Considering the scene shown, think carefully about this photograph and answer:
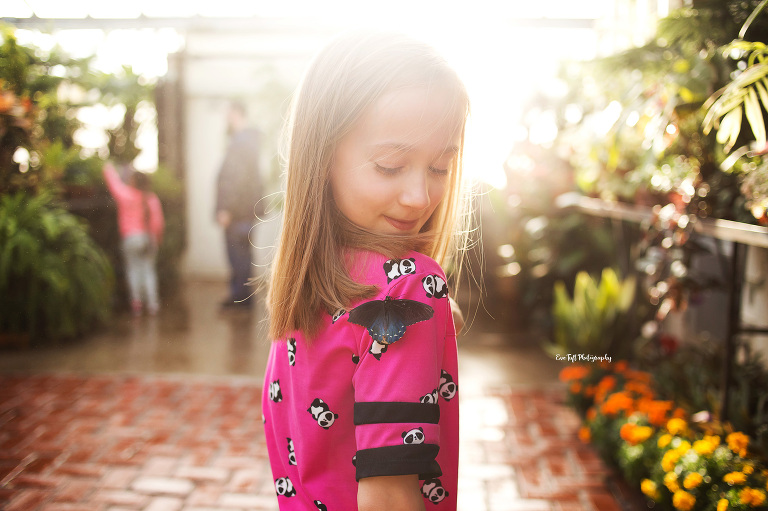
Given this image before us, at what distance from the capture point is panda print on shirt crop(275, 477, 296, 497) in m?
0.96

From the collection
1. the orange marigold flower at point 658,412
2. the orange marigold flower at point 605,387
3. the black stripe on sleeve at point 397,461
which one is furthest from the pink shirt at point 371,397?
the orange marigold flower at point 605,387

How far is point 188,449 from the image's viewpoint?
120 inches

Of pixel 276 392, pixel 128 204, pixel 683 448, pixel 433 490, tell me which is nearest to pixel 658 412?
pixel 683 448

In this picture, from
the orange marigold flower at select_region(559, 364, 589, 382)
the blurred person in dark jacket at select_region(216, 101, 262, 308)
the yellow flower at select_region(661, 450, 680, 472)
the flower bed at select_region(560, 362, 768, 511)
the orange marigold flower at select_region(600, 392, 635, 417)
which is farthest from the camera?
the blurred person in dark jacket at select_region(216, 101, 262, 308)

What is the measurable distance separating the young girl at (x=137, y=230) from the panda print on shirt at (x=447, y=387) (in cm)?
510

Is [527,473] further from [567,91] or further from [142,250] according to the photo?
[142,250]

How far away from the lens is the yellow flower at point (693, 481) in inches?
76.1

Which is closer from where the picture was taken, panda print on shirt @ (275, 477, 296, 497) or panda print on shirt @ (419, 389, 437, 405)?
panda print on shirt @ (419, 389, 437, 405)

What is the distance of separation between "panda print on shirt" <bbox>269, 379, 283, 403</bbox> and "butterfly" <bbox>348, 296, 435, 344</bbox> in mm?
269

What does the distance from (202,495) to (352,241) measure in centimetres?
216

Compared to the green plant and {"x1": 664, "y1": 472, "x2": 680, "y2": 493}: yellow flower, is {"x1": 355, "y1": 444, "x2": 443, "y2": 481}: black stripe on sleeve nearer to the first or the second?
{"x1": 664, "y1": 472, "x2": 680, "y2": 493}: yellow flower

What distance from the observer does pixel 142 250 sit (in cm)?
576

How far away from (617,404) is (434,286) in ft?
7.45

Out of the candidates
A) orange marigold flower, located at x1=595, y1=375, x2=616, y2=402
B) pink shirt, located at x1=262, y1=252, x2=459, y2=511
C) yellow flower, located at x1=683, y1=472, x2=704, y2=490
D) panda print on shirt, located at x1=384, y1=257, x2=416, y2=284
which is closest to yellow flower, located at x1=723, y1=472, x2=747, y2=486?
yellow flower, located at x1=683, y1=472, x2=704, y2=490
